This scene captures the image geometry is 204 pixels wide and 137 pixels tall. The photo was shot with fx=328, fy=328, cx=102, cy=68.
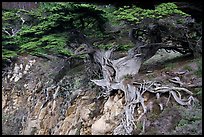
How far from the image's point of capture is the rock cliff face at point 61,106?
26.1 feet

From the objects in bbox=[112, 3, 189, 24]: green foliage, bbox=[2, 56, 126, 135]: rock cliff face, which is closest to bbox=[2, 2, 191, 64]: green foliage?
bbox=[112, 3, 189, 24]: green foliage

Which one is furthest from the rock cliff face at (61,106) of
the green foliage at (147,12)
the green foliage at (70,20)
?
the green foliage at (147,12)

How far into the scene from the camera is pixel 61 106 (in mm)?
11992

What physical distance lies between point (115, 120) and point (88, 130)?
1.08 metres

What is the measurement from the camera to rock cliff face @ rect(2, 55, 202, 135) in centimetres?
795

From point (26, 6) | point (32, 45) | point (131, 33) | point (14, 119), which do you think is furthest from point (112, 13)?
point (26, 6)

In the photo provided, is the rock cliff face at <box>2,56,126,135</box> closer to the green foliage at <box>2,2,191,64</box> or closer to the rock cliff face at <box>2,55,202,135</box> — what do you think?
the rock cliff face at <box>2,55,202,135</box>

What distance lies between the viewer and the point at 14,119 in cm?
1451

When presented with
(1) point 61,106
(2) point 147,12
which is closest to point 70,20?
(2) point 147,12

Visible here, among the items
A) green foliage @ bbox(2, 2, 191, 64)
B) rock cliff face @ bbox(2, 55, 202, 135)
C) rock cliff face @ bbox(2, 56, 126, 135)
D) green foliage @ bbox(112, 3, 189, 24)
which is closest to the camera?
rock cliff face @ bbox(2, 55, 202, 135)

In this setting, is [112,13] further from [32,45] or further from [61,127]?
[61,127]

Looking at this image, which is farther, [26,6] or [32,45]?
[26,6]

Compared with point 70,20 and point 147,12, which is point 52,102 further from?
point 147,12

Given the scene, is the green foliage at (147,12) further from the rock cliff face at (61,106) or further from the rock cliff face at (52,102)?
the rock cliff face at (52,102)
